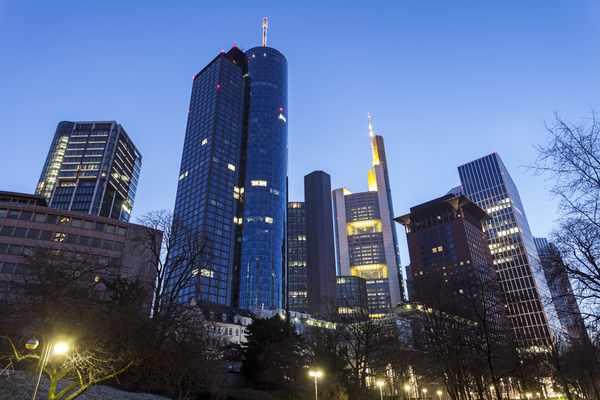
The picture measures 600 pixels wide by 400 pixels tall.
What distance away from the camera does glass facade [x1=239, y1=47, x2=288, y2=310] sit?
155188mm

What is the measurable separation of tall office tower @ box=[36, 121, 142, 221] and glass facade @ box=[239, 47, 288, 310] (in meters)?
72.4

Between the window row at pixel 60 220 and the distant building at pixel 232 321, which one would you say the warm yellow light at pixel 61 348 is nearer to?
the window row at pixel 60 220

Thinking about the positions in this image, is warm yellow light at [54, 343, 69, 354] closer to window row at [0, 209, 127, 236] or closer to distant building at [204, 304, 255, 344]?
window row at [0, 209, 127, 236]

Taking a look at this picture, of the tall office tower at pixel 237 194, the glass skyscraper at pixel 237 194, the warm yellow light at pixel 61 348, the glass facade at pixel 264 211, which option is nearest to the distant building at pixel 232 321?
the glass facade at pixel 264 211

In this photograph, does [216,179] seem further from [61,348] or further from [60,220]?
[61,348]

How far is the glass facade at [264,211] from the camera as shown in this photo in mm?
155188

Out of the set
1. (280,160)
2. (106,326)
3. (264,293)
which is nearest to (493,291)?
(106,326)

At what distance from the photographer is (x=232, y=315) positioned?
318 feet

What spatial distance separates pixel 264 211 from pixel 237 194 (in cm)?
1876

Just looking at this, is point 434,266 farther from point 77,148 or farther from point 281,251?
point 77,148

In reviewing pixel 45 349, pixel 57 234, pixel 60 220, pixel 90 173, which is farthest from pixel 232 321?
pixel 90 173

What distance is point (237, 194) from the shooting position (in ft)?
591

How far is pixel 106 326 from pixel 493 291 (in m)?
26.0

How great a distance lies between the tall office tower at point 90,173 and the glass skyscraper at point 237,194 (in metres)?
35.9
